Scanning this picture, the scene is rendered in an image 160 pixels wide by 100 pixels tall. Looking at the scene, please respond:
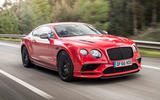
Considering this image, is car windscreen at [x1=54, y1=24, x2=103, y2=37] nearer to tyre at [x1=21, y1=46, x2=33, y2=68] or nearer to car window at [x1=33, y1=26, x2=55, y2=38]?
car window at [x1=33, y1=26, x2=55, y2=38]

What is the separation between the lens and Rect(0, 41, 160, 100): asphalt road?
4.70 metres

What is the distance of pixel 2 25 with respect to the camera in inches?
2116

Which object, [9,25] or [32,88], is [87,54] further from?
[9,25]

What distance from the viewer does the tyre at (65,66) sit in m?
5.77

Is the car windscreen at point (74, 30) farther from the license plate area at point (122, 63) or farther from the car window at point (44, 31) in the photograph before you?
the license plate area at point (122, 63)

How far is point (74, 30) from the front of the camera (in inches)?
268

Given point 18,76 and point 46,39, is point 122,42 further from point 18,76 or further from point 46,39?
point 18,76

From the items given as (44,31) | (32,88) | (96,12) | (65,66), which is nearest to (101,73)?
(65,66)

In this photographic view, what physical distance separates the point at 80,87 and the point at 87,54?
2.20 feet

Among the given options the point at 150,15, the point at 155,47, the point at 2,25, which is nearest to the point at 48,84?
the point at 155,47

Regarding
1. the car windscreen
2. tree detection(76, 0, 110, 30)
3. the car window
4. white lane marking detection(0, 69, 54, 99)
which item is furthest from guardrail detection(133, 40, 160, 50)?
tree detection(76, 0, 110, 30)

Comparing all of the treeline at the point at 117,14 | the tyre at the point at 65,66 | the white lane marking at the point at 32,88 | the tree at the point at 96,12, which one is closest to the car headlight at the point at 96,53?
the tyre at the point at 65,66

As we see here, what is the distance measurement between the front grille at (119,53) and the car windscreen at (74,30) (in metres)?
1.35

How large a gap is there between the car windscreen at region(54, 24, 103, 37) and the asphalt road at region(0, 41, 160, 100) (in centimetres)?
108
